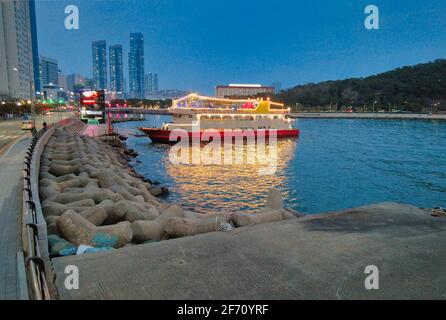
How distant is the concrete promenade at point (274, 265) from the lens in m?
4.03

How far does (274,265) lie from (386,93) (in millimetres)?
159045

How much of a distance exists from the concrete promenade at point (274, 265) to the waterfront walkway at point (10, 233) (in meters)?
0.52

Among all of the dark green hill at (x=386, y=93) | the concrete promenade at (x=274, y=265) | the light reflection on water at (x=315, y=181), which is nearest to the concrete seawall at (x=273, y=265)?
the concrete promenade at (x=274, y=265)

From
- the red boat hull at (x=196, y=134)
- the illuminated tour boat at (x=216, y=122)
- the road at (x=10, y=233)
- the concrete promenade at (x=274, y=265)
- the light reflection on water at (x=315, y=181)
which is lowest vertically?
the light reflection on water at (x=315, y=181)

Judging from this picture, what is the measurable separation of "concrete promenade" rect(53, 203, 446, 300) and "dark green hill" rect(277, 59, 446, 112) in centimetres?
14539

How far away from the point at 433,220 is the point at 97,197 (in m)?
8.53

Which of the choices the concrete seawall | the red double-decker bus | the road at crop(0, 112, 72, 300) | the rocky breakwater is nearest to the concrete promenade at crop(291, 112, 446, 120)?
the red double-decker bus

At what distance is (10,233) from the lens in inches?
237

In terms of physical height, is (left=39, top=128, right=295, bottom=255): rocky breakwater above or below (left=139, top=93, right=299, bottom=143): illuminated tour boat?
below

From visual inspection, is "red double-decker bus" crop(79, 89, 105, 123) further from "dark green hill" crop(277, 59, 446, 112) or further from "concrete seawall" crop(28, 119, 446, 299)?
"dark green hill" crop(277, 59, 446, 112)

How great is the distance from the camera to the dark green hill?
5231 inches

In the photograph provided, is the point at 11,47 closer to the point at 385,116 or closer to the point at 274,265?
the point at 274,265

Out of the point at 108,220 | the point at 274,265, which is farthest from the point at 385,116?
the point at 274,265

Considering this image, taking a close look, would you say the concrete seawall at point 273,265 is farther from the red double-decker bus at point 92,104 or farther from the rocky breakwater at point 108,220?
the red double-decker bus at point 92,104
